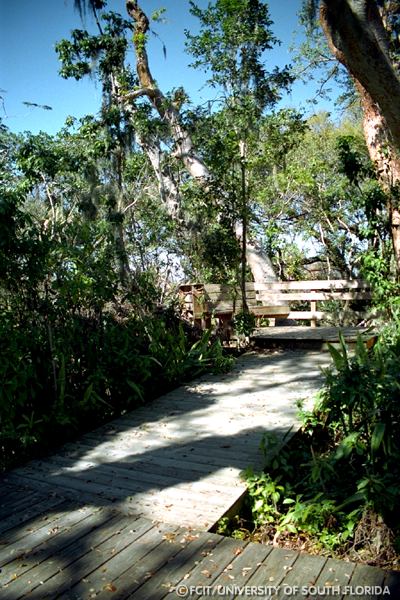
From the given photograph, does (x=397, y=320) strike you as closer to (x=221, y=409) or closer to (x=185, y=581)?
(x=221, y=409)

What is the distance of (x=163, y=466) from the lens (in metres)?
3.48

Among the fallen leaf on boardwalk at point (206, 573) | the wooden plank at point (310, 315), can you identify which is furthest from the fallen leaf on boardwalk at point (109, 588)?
the wooden plank at point (310, 315)

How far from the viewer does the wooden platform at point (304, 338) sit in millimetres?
7555

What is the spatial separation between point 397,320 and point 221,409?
280 centimetres

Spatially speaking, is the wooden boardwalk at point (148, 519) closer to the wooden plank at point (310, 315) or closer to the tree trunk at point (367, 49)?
the tree trunk at point (367, 49)

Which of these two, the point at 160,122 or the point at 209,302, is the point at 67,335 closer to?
the point at 209,302

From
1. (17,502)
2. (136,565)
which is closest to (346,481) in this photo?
(136,565)

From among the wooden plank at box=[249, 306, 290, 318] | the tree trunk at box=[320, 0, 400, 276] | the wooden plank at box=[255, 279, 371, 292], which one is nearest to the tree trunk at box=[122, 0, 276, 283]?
the wooden plank at box=[255, 279, 371, 292]

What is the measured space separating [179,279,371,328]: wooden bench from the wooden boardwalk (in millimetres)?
3236

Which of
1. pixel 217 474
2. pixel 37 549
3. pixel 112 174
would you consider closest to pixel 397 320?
pixel 217 474

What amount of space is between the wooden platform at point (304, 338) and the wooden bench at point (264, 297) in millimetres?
727

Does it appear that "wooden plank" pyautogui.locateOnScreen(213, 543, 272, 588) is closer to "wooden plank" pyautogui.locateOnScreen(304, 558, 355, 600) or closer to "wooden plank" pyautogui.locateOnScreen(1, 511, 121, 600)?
"wooden plank" pyautogui.locateOnScreen(304, 558, 355, 600)

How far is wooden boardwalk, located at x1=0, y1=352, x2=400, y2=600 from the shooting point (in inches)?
83.7

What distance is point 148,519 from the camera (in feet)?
8.87
